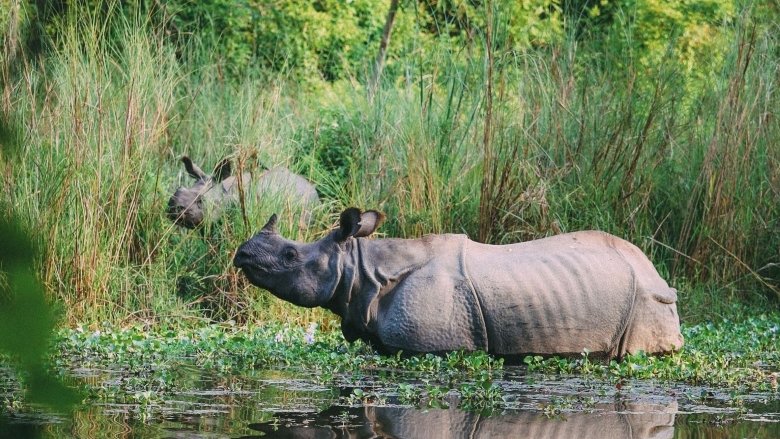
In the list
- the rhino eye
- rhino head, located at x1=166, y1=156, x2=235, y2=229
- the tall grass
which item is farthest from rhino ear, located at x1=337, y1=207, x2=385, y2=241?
rhino head, located at x1=166, y1=156, x2=235, y2=229

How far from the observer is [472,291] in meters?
6.41

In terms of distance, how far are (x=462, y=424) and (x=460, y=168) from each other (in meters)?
4.82

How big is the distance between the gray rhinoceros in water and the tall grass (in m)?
1.76

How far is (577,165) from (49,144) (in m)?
3.81

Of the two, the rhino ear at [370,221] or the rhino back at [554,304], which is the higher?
the rhino ear at [370,221]

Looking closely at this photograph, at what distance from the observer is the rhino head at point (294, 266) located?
659cm

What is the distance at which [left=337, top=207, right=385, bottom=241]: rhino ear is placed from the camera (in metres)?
6.59

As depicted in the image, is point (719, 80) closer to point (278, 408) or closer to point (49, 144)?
point (49, 144)

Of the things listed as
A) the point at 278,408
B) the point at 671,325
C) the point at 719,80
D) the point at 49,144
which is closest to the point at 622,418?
the point at 278,408

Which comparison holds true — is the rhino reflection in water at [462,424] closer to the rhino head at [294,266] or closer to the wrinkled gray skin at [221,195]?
the rhino head at [294,266]

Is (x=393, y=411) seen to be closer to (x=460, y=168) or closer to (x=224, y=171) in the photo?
(x=460, y=168)

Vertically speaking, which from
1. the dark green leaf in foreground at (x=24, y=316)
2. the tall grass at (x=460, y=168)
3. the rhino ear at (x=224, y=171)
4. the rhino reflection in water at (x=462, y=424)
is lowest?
the rhino ear at (x=224, y=171)

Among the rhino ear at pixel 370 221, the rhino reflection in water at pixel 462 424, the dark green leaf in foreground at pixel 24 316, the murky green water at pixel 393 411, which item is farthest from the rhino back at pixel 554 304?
the dark green leaf in foreground at pixel 24 316

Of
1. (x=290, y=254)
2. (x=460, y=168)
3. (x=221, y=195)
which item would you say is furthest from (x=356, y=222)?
(x=460, y=168)
